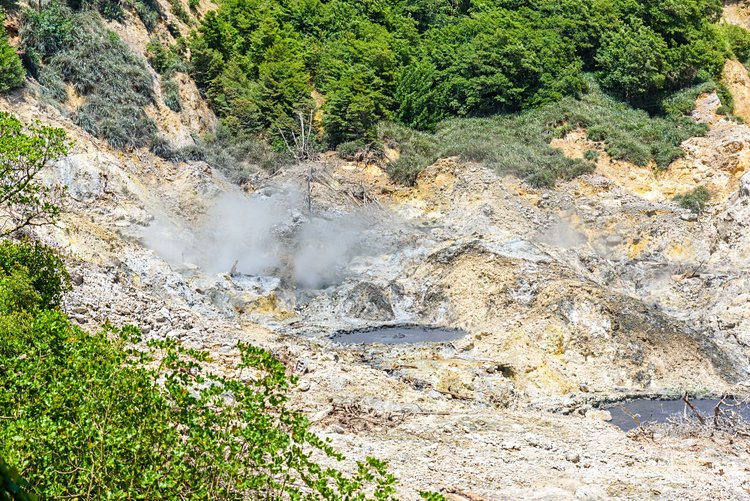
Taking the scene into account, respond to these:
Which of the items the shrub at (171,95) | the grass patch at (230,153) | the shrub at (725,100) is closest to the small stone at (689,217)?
the shrub at (725,100)

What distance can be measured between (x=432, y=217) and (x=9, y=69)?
14.4 metres

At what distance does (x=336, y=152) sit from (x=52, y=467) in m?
26.2

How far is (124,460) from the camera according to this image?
4.81 meters

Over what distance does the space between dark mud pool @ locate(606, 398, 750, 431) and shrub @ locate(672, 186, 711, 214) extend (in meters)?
12.6

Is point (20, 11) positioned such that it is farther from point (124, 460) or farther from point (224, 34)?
point (124, 460)

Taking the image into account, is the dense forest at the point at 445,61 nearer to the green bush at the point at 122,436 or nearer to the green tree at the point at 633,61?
the green tree at the point at 633,61

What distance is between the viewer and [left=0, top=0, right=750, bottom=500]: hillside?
35.2 feet

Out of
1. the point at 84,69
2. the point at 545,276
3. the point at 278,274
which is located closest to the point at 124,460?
the point at 545,276

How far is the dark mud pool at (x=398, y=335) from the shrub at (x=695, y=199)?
1168 centimetres

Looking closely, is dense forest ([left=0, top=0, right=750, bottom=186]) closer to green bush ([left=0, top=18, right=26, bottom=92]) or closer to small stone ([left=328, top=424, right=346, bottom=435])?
green bush ([left=0, top=18, right=26, bottom=92])

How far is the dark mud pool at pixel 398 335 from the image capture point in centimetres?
1744

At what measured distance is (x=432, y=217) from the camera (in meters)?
26.9

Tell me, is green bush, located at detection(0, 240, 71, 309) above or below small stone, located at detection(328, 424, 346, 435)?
above

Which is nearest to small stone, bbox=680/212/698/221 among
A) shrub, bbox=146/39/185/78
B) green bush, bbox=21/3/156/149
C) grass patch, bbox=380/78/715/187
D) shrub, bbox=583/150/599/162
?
grass patch, bbox=380/78/715/187
